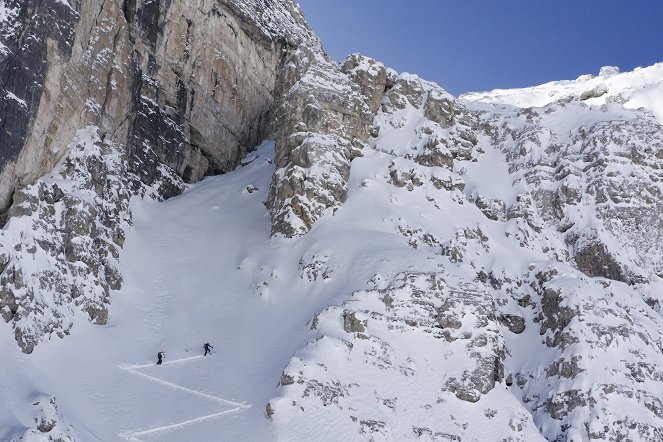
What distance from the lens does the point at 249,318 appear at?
4566 centimetres

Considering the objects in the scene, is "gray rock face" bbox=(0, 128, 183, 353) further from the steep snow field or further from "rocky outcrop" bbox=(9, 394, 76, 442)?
"rocky outcrop" bbox=(9, 394, 76, 442)

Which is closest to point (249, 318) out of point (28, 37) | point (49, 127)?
point (49, 127)

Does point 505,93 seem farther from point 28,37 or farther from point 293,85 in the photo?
point 28,37

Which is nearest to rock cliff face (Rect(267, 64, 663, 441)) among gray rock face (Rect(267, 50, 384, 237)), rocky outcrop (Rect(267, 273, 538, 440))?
rocky outcrop (Rect(267, 273, 538, 440))

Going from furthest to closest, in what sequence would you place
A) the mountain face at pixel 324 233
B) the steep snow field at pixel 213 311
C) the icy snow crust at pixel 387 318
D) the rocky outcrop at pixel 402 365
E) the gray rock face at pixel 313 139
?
the gray rock face at pixel 313 139, the mountain face at pixel 324 233, the rocky outcrop at pixel 402 365, the icy snow crust at pixel 387 318, the steep snow field at pixel 213 311

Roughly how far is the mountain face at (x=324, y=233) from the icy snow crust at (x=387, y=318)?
0.17 m

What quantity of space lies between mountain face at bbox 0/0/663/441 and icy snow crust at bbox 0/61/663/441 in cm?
17

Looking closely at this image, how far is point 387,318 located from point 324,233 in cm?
1123

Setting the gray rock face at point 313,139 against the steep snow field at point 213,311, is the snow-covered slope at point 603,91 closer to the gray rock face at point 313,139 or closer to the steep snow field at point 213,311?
the gray rock face at point 313,139

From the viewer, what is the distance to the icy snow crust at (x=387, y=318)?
3644 cm

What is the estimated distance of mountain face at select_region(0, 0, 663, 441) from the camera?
126 ft

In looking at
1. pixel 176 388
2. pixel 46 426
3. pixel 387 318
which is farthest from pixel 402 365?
pixel 46 426

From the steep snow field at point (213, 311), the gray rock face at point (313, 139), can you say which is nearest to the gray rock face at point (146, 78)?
the steep snow field at point (213, 311)

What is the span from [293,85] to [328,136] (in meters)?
7.84
